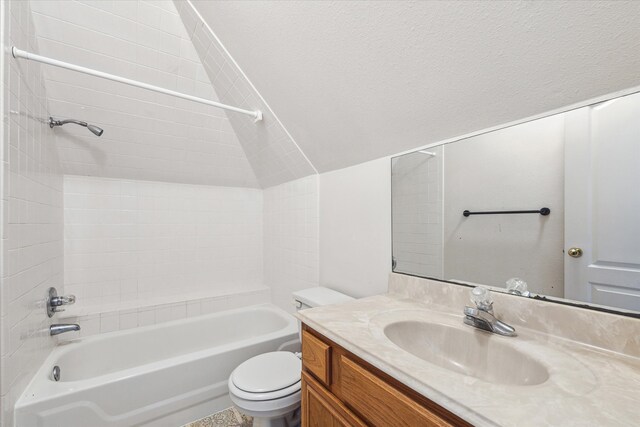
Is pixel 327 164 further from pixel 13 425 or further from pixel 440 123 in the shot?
pixel 13 425

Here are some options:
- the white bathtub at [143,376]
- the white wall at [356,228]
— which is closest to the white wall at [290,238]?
the white wall at [356,228]

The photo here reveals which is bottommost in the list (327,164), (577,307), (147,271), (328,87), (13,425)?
(13,425)

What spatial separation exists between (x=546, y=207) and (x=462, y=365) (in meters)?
0.61

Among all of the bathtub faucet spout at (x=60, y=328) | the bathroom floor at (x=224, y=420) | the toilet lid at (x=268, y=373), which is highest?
the bathtub faucet spout at (x=60, y=328)

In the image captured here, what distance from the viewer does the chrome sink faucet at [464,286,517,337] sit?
2.93 ft

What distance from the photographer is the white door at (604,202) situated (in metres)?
0.74

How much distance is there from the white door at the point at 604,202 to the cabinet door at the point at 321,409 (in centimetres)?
80

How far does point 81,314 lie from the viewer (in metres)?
1.94

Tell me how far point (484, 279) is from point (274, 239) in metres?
1.96

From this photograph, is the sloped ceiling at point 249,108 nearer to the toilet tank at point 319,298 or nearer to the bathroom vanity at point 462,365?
the toilet tank at point 319,298

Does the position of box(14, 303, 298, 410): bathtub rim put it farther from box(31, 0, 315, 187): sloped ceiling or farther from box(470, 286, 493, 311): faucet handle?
box(470, 286, 493, 311): faucet handle

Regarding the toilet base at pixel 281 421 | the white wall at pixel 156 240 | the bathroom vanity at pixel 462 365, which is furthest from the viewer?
the white wall at pixel 156 240

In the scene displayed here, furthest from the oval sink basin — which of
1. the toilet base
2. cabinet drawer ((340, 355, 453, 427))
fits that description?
the toilet base

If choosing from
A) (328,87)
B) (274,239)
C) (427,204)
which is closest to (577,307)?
(427,204)
